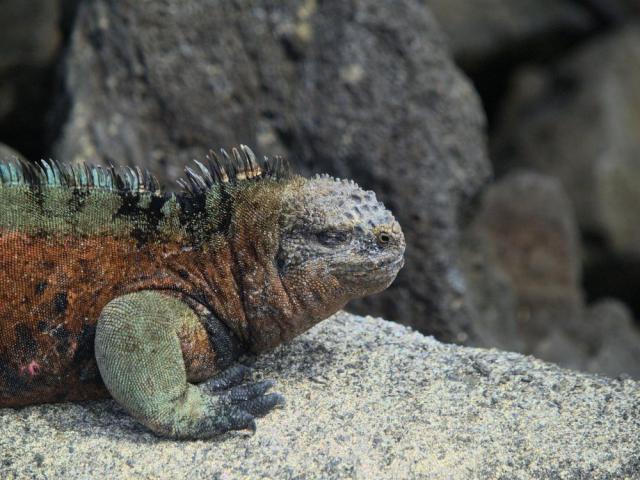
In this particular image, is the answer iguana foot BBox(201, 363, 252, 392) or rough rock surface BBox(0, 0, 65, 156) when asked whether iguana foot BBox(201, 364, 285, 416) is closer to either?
iguana foot BBox(201, 363, 252, 392)

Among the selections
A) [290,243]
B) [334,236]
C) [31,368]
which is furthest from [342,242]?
[31,368]

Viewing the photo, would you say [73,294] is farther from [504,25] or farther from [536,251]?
[504,25]

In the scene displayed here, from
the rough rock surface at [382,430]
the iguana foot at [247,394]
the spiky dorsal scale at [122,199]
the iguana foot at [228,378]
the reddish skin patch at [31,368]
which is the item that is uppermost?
the spiky dorsal scale at [122,199]

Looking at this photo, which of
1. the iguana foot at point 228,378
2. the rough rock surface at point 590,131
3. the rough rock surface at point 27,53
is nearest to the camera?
Result: the iguana foot at point 228,378

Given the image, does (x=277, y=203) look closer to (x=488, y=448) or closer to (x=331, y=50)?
(x=488, y=448)

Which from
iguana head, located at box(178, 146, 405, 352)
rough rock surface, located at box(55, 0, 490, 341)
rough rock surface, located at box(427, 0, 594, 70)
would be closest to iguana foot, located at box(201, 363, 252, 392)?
iguana head, located at box(178, 146, 405, 352)

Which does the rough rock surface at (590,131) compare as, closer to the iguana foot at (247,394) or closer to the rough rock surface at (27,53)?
the rough rock surface at (27,53)

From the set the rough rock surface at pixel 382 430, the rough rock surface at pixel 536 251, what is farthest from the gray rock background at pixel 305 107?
the rough rock surface at pixel 382 430
